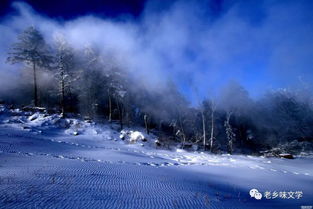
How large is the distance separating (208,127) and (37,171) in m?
42.6

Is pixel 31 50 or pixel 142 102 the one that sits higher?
pixel 31 50

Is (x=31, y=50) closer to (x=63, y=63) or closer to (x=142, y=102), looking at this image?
(x=63, y=63)

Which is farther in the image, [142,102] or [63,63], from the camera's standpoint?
[142,102]

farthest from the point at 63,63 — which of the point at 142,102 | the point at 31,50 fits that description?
the point at 142,102

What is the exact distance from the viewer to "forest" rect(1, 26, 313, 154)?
35781mm

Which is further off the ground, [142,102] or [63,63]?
[63,63]

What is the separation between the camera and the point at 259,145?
50.7 metres

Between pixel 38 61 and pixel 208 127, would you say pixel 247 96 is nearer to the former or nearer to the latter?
pixel 208 127

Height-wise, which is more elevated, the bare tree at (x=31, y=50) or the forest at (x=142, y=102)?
the bare tree at (x=31, y=50)

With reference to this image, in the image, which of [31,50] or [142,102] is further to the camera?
[142,102]

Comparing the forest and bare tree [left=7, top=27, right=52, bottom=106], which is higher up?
bare tree [left=7, top=27, right=52, bottom=106]

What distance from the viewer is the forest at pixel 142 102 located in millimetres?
35781

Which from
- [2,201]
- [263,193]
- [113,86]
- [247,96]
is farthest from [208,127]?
[2,201]

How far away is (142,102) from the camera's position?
140ft
